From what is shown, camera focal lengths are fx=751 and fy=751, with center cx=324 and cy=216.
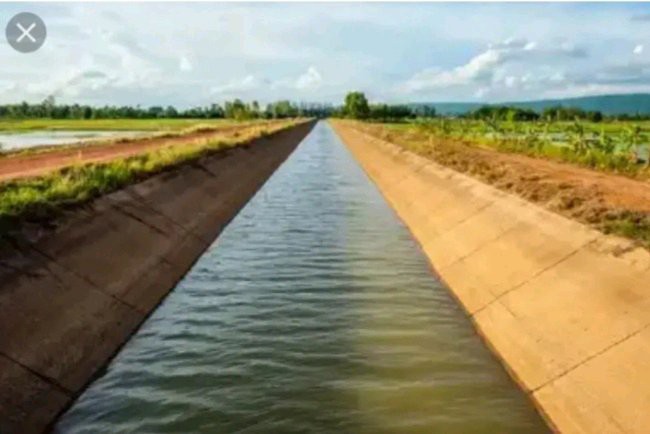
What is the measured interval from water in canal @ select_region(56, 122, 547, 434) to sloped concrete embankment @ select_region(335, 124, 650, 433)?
0.35 meters

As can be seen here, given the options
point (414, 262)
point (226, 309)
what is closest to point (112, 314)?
point (226, 309)

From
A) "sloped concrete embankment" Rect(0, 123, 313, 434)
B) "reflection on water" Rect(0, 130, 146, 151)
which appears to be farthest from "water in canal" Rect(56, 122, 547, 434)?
"reflection on water" Rect(0, 130, 146, 151)

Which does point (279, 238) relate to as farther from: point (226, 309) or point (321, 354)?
point (321, 354)

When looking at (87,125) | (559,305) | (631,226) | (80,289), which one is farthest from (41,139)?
(559,305)

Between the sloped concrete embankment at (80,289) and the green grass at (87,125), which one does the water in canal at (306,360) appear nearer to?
the sloped concrete embankment at (80,289)

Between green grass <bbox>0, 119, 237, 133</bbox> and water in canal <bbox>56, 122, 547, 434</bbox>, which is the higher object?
water in canal <bbox>56, 122, 547, 434</bbox>

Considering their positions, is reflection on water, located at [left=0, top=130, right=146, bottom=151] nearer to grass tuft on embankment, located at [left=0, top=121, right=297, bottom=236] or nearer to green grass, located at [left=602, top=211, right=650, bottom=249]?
grass tuft on embankment, located at [left=0, top=121, right=297, bottom=236]

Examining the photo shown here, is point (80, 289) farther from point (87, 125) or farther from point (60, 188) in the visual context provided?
point (87, 125)

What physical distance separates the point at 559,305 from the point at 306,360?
3361 mm

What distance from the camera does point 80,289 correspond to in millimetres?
10398

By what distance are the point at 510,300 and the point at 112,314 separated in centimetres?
591

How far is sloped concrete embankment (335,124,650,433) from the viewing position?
7508 mm

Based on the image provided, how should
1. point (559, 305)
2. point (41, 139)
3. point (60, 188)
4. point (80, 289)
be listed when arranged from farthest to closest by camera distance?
1. point (41, 139)
2. point (60, 188)
3. point (80, 289)
4. point (559, 305)

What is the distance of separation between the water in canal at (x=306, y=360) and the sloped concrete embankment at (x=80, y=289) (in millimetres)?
307
